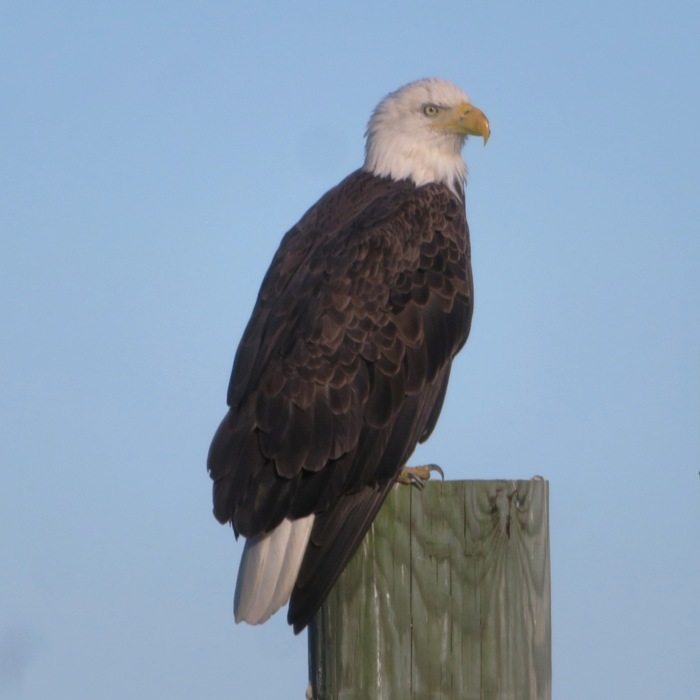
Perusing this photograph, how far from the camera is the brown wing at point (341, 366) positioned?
4793 mm

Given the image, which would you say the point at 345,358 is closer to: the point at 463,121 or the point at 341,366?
the point at 341,366

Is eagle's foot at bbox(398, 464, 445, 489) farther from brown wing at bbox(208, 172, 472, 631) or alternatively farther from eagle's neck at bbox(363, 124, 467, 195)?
eagle's neck at bbox(363, 124, 467, 195)

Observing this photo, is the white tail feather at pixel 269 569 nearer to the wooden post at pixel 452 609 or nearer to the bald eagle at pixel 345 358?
the bald eagle at pixel 345 358

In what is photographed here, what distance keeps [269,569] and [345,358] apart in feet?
3.80

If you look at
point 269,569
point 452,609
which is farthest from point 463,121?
point 452,609

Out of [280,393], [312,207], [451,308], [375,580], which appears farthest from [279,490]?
[312,207]

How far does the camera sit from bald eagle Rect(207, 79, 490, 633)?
470 centimetres

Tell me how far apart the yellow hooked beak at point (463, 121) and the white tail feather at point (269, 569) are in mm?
2783

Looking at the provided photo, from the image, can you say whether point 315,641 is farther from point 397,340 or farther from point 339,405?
point 397,340

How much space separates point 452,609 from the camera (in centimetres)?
395

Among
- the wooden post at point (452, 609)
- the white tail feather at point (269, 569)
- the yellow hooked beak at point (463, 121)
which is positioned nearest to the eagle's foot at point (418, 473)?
the white tail feather at point (269, 569)

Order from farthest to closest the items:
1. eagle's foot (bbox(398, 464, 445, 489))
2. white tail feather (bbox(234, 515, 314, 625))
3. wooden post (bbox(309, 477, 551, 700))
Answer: eagle's foot (bbox(398, 464, 445, 489))
white tail feather (bbox(234, 515, 314, 625))
wooden post (bbox(309, 477, 551, 700))

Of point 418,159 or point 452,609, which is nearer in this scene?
point 452,609

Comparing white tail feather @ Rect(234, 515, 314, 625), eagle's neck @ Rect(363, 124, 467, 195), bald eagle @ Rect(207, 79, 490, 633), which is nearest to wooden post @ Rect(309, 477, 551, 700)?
bald eagle @ Rect(207, 79, 490, 633)
